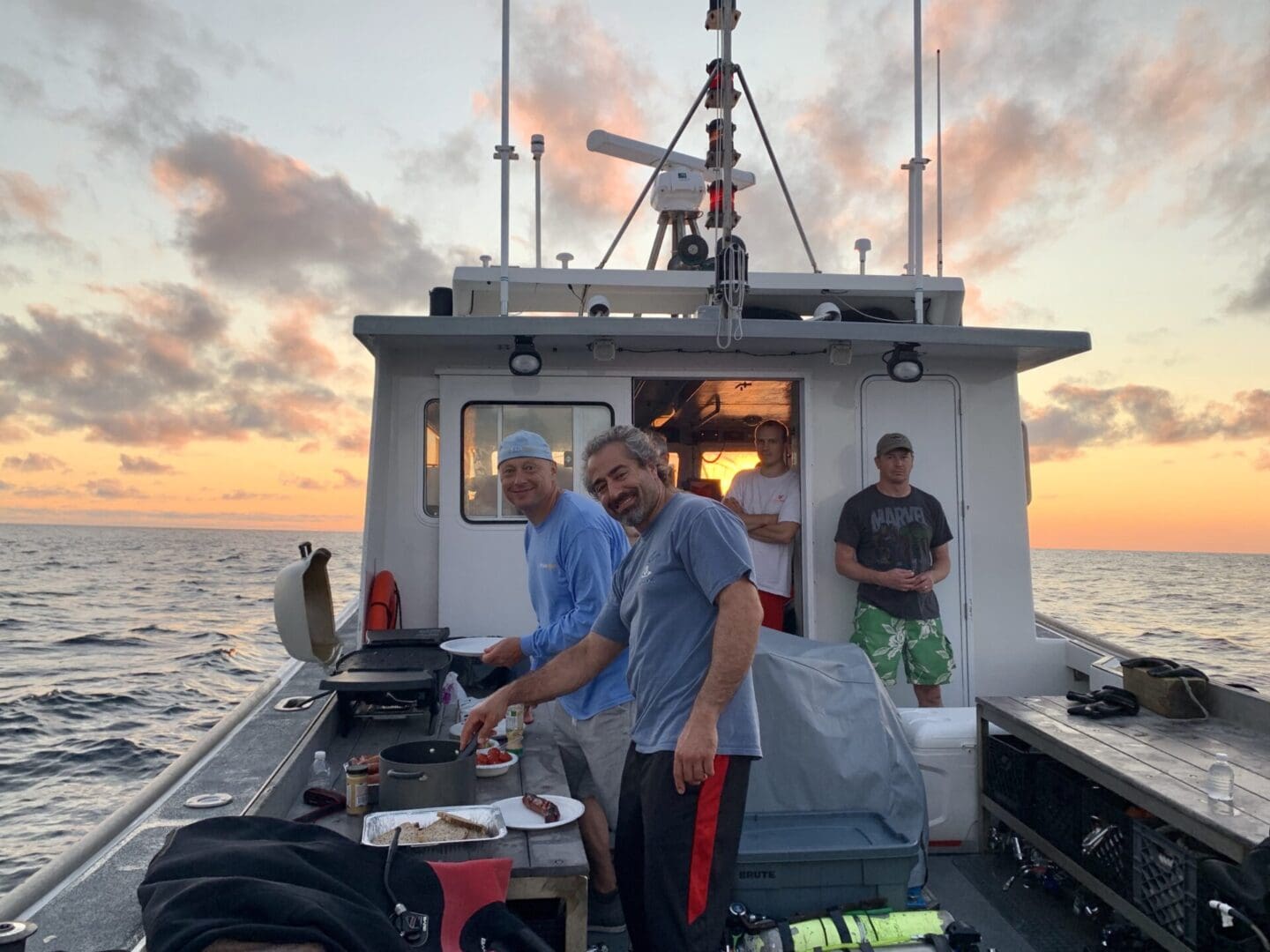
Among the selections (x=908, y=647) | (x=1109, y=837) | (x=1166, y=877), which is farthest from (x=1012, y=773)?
(x=908, y=647)

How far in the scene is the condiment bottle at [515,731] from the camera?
12.7ft

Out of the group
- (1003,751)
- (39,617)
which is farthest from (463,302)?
(39,617)

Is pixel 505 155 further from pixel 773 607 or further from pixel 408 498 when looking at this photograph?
pixel 773 607

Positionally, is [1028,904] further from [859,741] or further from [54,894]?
[54,894]

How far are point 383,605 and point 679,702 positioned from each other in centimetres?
320

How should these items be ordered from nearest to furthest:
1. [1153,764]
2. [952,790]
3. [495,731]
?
[1153,764] → [495,731] → [952,790]

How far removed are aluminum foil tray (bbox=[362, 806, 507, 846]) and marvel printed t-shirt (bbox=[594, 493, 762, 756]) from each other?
0.50 meters

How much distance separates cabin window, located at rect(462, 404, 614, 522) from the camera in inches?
241

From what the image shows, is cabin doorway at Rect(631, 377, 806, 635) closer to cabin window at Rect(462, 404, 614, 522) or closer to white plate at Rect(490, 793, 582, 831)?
cabin window at Rect(462, 404, 614, 522)

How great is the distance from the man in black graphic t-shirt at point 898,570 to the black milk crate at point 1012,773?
1.00 m

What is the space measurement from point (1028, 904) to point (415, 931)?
3055 millimetres

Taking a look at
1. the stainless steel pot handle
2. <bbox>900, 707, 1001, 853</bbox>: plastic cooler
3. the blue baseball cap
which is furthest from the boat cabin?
the stainless steel pot handle

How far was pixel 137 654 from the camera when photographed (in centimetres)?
2247

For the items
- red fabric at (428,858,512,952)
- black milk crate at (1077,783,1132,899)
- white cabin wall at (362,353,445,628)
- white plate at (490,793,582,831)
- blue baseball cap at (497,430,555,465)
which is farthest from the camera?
white cabin wall at (362,353,445,628)
